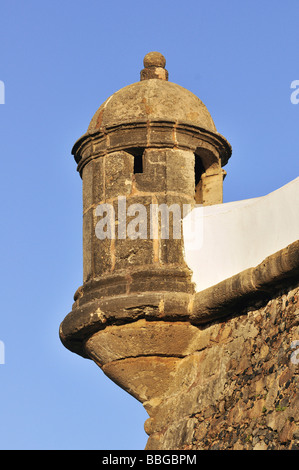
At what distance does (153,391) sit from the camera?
346 inches

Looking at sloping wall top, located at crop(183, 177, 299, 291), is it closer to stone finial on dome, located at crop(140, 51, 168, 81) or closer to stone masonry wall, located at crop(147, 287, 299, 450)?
stone masonry wall, located at crop(147, 287, 299, 450)

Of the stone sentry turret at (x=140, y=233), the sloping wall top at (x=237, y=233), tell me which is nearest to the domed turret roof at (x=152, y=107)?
the stone sentry turret at (x=140, y=233)

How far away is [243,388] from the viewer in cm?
774

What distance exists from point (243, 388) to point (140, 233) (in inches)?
67.0

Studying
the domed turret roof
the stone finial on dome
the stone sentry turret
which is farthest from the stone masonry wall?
the stone finial on dome

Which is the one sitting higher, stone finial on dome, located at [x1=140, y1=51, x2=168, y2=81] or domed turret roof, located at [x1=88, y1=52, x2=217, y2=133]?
stone finial on dome, located at [x1=140, y1=51, x2=168, y2=81]

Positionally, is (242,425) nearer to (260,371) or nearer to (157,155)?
(260,371)

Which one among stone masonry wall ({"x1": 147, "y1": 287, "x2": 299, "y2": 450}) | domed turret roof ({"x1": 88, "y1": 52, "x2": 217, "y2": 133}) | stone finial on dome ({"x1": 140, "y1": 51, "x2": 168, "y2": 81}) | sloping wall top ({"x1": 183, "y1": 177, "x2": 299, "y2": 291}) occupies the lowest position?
stone masonry wall ({"x1": 147, "y1": 287, "x2": 299, "y2": 450})

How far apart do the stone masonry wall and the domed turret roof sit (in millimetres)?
1826

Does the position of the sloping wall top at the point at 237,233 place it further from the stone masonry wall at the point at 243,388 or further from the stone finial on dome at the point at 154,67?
the stone finial on dome at the point at 154,67

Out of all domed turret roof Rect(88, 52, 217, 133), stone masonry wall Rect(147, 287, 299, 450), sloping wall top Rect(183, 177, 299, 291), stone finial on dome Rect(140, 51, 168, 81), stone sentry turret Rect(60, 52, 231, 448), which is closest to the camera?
stone masonry wall Rect(147, 287, 299, 450)

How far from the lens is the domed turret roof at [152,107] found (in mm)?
9117

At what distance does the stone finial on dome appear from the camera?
381 inches

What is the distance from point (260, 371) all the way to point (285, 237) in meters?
0.94
